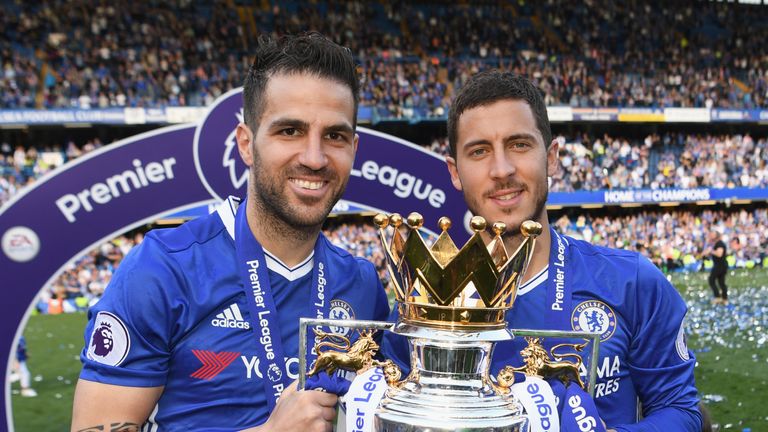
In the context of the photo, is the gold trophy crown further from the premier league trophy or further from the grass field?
the grass field

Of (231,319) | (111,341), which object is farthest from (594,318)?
(111,341)

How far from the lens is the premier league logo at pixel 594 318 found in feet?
7.63

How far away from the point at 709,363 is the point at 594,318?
9.11 m

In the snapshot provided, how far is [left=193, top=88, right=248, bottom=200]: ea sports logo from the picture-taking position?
15.6 ft

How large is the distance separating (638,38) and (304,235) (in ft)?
96.0

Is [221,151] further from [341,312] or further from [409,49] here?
[409,49]

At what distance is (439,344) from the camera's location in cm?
165

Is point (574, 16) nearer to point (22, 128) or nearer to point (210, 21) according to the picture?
point (210, 21)

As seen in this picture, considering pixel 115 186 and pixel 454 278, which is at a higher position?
pixel 115 186

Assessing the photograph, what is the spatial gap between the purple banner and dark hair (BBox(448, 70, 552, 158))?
8.11 ft

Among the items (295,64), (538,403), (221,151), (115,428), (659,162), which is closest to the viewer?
(538,403)

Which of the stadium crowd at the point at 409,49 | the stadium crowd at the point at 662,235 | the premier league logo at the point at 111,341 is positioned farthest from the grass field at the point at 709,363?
the stadium crowd at the point at 409,49

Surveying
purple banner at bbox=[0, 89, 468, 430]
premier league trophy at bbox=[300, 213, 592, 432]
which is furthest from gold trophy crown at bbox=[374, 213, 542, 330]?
purple banner at bbox=[0, 89, 468, 430]

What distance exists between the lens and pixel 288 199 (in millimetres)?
2318
